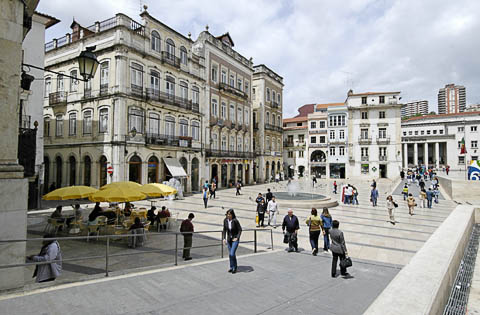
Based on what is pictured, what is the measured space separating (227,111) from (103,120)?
1655cm

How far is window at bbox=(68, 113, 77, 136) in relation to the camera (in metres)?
24.6

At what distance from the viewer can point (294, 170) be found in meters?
56.5

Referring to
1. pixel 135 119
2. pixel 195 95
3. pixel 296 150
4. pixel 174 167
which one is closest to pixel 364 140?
pixel 296 150

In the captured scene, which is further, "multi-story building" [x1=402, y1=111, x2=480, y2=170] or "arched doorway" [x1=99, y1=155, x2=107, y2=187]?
"multi-story building" [x1=402, y1=111, x2=480, y2=170]

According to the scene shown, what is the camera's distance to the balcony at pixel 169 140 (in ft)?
79.6

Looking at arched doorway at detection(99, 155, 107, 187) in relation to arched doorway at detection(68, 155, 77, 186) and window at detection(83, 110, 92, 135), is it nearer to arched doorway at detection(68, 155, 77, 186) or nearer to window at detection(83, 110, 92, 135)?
window at detection(83, 110, 92, 135)

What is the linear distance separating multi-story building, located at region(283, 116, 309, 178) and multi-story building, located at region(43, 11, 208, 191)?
3200cm

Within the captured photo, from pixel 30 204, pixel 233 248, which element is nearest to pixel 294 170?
pixel 30 204

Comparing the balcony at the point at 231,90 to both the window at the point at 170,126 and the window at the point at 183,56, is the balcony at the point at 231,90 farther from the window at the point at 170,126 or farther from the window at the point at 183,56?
the window at the point at 170,126

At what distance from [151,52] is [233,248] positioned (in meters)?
22.9

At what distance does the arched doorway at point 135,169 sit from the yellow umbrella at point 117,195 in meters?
12.4

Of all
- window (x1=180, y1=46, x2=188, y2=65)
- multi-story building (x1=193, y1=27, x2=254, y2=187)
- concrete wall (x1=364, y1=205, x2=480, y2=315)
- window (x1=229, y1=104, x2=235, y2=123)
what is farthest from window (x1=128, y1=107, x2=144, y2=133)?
concrete wall (x1=364, y1=205, x2=480, y2=315)

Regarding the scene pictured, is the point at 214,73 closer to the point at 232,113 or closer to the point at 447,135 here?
the point at 232,113

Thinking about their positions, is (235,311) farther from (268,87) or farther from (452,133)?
(452,133)
